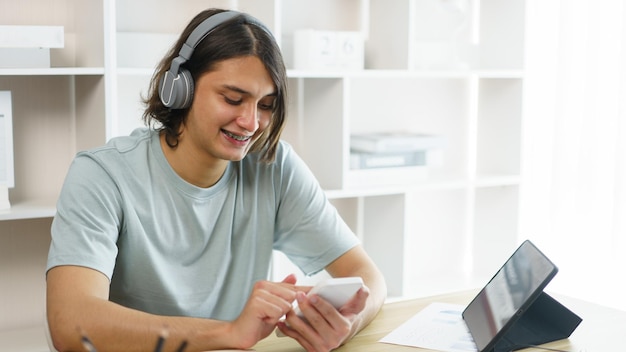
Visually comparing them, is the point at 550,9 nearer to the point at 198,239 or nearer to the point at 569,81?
the point at 569,81

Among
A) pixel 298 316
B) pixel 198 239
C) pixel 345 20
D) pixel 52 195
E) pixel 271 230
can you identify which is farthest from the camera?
pixel 345 20

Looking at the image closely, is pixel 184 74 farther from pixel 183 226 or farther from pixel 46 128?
pixel 46 128

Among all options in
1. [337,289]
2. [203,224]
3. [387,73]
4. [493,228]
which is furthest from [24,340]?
[493,228]

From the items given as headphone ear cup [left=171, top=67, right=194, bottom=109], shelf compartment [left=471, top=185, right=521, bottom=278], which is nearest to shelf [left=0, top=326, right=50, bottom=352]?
headphone ear cup [left=171, top=67, right=194, bottom=109]

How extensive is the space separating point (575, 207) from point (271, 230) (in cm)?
157

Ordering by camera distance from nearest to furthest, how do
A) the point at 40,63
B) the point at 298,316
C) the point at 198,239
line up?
1. the point at 298,316
2. the point at 198,239
3. the point at 40,63

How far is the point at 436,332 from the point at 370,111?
1562 mm

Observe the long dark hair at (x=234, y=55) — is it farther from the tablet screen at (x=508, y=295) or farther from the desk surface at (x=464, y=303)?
the tablet screen at (x=508, y=295)

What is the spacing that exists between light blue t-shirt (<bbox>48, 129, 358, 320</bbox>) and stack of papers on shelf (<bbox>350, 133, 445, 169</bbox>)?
845mm

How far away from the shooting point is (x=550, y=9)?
10.1 feet

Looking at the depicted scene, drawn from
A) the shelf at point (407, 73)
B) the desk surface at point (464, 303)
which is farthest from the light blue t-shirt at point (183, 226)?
the shelf at point (407, 73)

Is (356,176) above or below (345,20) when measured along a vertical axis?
below

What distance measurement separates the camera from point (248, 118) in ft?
5.52

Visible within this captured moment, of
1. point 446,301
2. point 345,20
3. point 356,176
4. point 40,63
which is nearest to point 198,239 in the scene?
point 446,301
